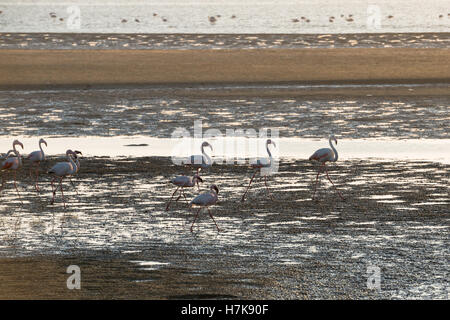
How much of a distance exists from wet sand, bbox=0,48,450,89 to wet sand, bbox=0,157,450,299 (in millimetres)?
17010

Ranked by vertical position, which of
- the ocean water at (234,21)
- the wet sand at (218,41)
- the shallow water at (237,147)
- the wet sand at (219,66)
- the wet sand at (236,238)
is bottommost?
the wet sand at (236,238)

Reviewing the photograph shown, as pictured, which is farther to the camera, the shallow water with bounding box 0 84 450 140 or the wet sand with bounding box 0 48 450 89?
the wet sand with bounding box 0 48 450 89

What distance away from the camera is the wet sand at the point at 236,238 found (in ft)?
34.3

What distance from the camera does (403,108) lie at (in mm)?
27312

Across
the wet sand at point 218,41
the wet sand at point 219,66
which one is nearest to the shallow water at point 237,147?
the wet sand at point 219,66

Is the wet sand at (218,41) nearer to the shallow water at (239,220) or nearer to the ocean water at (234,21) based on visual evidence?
the ocean water at (234,21)

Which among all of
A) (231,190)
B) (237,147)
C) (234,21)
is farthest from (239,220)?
(234,21)

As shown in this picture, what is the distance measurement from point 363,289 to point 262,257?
6.03 ft

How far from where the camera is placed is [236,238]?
1280cm

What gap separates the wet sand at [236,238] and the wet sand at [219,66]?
17.0 meters

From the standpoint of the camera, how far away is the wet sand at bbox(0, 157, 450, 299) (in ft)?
→ 34.3

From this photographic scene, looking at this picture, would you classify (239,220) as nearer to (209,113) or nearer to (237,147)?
(237,147)

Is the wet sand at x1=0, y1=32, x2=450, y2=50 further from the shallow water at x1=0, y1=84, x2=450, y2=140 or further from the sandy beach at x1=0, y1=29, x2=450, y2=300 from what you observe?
the shallow water at x1=0, y1=84, x2=450, y2=140

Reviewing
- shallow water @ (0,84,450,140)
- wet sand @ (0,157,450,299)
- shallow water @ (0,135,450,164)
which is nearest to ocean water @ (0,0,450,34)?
shallow water @ (0,84,450,140)
